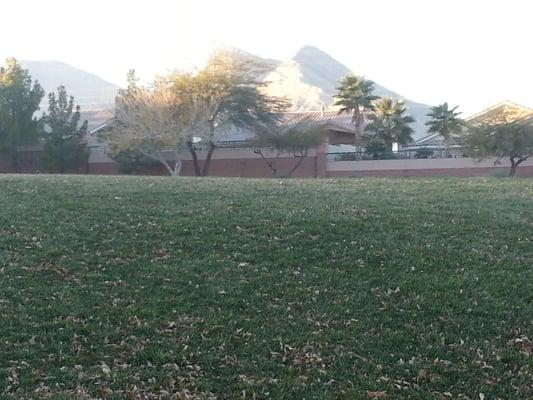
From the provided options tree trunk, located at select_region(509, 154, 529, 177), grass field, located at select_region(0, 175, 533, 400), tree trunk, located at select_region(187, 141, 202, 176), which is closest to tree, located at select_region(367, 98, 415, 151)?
tree trunk, located at select_region(509, 154, 529, 177)

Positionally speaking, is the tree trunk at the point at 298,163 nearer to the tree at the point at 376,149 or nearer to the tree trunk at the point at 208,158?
the tree at the point at 376,149

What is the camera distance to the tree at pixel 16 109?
113ft

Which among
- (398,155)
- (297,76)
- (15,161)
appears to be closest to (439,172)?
(398,155)

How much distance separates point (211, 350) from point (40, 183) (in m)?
8.89

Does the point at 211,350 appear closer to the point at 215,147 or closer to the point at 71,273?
the point at 71,273

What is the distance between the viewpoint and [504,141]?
27.0 m

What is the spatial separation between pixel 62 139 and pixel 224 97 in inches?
353

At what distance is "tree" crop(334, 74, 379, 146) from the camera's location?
124ft

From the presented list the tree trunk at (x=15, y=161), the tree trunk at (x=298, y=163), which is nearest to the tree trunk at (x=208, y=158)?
the tree trunk at (x=298, y=163)

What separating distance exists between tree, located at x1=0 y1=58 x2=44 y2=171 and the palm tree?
22.8 meters

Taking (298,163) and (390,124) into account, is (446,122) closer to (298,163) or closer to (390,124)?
(390,124)

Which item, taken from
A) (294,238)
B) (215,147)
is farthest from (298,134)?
(294,238)

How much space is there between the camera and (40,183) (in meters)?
12.9

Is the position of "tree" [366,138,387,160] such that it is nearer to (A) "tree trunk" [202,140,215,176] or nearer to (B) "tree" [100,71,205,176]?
(A) "tree trunk" [202,140,215,176]
